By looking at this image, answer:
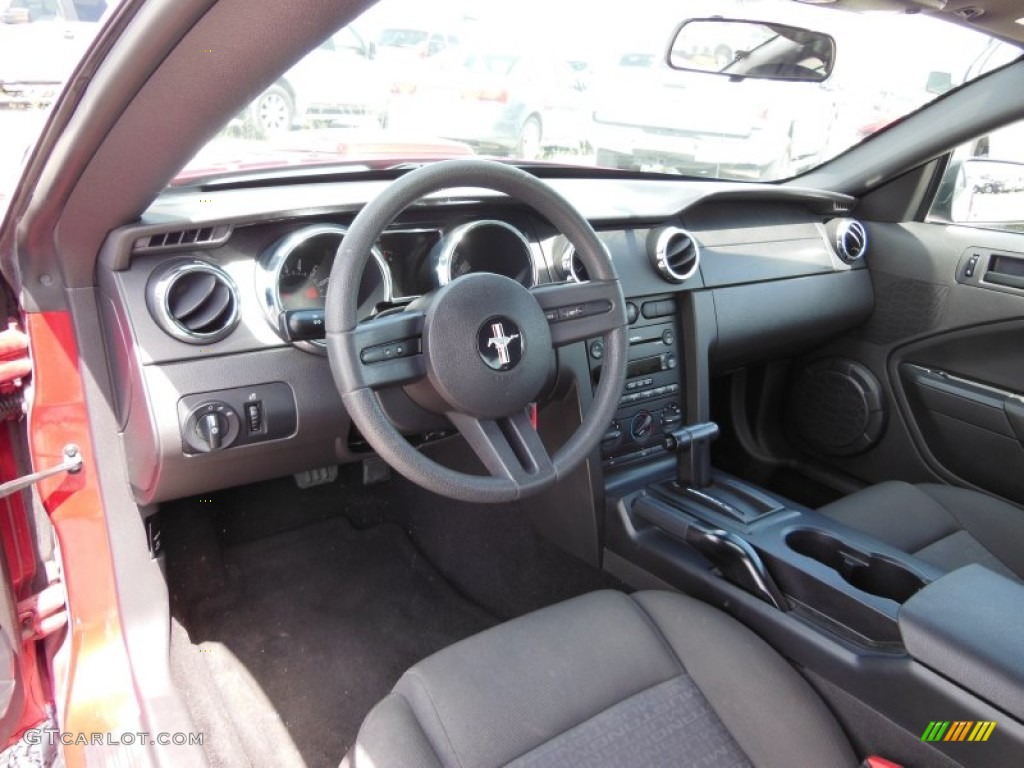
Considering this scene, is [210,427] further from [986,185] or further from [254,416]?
[986,185]

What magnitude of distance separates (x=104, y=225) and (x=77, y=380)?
1.32ft

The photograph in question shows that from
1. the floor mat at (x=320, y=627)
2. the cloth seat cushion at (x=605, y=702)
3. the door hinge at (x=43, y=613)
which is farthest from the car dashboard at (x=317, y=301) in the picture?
the floor mat at (x=320, y=627)

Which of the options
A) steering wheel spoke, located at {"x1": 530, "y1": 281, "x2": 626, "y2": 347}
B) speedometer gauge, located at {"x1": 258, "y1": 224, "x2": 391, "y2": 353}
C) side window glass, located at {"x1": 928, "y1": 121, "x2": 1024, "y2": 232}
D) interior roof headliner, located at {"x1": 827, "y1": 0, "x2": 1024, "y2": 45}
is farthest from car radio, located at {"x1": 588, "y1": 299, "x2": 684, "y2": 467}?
side window glass, located at {"x1": 928, "y1": 121, "x2": 1024, "y2": 232}

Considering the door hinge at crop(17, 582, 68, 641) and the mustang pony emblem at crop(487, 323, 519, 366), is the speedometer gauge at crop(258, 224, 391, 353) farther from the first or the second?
the door hinge at crop(17, 582, 68, 641)

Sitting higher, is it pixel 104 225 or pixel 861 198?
pixel 104 225

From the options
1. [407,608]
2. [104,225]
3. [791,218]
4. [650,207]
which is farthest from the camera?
[791,218]

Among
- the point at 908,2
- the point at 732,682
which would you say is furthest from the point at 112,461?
the point at 908,2

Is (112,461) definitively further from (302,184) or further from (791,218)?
(791,218)

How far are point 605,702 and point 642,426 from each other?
946 mm

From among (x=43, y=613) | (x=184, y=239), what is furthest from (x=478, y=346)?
(x=43, y=613)

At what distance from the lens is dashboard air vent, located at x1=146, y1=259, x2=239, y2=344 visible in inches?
57.4

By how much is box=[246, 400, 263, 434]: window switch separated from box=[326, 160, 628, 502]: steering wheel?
1.17ft

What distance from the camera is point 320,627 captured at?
2236mm

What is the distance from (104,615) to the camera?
172 cm
